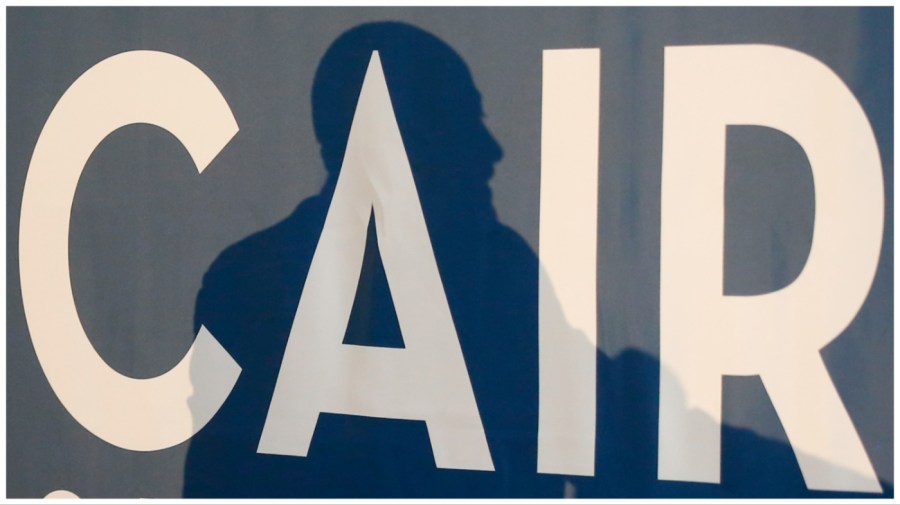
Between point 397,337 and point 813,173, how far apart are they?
2.64 ft

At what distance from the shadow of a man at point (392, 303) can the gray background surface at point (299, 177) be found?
1.4 inches

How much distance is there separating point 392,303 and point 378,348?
0.09 meters

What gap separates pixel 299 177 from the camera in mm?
1251

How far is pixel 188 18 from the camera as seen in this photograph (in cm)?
128

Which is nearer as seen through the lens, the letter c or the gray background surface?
the gray background surface

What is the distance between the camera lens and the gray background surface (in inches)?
44.9

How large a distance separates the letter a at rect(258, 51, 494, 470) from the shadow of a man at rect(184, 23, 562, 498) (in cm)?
2

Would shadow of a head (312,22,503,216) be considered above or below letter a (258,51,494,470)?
above

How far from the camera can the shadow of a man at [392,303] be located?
1.20 meters

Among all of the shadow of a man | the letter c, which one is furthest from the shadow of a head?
the letter c

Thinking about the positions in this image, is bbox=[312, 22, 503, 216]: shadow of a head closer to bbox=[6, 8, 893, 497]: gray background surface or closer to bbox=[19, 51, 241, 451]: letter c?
bbox=[6, 8, 893, 497]: gray background surface

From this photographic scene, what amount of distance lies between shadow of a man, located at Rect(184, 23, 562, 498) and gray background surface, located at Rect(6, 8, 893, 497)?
0.04 m

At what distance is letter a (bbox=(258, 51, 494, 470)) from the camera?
1.21 metres

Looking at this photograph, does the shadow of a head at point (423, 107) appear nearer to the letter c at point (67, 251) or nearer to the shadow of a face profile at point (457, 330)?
the shadow of a face profile at point (457, 330)
